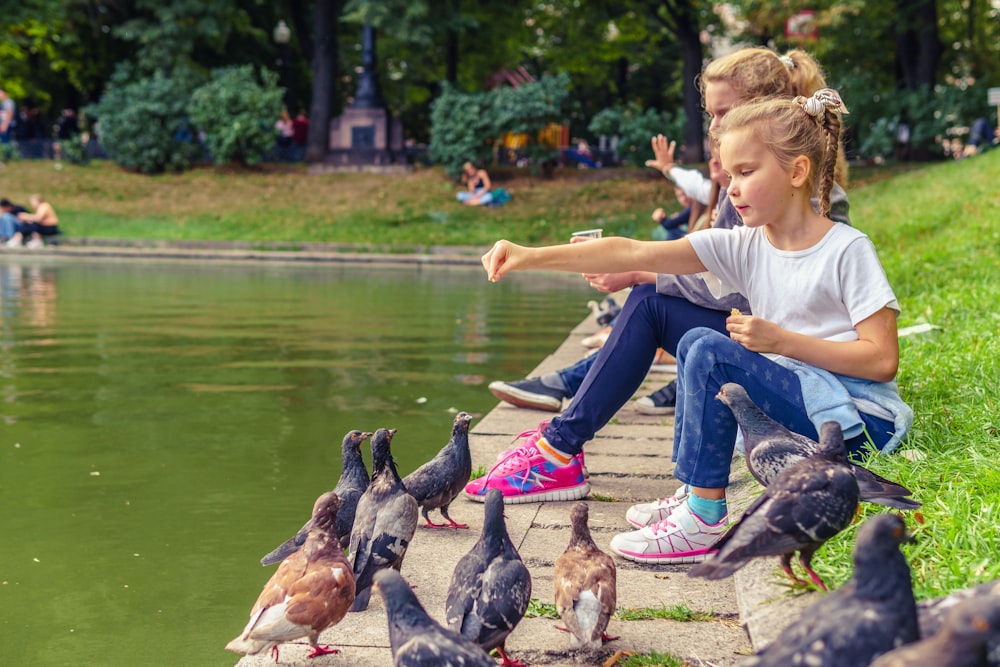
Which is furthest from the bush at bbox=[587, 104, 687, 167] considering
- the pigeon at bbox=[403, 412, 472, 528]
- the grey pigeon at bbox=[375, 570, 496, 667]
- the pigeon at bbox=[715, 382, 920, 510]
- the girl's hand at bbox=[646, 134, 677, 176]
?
the grey pigeon at bbox=[375, 570, 496, 667]

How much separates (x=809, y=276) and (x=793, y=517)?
4.20ft

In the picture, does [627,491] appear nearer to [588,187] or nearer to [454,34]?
[588,187]

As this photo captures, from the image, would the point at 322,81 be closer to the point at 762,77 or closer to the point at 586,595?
the point at 762,77

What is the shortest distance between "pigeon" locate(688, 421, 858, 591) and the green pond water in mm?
1745

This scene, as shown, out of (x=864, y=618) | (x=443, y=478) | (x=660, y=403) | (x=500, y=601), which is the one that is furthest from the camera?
(x=660, y=403)

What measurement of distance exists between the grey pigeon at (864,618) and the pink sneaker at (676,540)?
1722 millimetres

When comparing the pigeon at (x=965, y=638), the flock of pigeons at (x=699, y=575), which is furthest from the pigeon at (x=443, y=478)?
the pigeon at (x=965, y=638)

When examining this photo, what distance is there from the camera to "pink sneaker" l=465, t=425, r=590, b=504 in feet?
16.1

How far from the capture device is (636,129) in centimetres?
3108

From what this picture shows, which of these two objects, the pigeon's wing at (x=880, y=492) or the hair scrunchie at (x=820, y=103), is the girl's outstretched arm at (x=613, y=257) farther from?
the pigeon's wing at (x=880, y=492)

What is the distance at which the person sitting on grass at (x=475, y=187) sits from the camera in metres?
28.7

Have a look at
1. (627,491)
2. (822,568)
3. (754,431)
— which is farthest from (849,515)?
(627,491)

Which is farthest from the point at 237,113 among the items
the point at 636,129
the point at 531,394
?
the point at 531,394

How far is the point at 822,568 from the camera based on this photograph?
3332 mm
